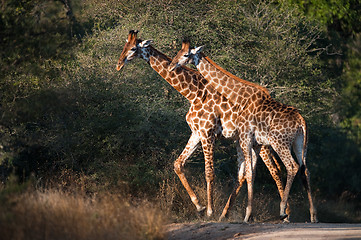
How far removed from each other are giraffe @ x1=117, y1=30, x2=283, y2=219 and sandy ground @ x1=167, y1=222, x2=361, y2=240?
1.77 meters

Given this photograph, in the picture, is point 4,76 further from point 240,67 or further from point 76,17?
point 76,17

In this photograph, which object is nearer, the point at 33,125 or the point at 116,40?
the point at 33,125

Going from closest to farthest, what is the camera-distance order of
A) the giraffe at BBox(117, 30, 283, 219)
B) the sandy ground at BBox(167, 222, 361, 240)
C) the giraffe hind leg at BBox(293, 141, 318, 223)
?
the sandy ground at BBox(167, 222, 361, 240) < the giraffe hind leg at BBox(293, 141, 318, 223) < the giraffe at BBox(117, 30, 283, 219)

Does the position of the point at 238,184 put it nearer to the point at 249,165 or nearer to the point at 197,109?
the point at 249,165

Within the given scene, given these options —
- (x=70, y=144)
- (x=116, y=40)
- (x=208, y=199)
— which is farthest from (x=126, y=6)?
(x=208, y=199)

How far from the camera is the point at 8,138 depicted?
409 inches

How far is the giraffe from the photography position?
11227 millimetres

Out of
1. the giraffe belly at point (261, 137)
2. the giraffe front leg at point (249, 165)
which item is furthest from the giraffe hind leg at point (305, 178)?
the giraffe front leg at point (249, 165)

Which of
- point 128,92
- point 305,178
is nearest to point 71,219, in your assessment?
point 305,178

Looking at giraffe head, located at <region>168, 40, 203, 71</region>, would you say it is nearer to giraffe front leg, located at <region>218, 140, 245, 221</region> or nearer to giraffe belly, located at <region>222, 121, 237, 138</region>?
giraffe belly, located at <region>222, 121, 237, 138</region>

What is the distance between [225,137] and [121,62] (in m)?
2.63

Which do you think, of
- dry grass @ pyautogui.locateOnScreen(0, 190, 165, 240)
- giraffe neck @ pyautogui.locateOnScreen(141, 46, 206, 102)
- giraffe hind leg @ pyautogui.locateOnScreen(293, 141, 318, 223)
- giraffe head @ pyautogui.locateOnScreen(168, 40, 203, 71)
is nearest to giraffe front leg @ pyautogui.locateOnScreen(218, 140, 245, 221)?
giraffe hind leg @ pyautogui.locateOnScreen(293, 141, 318, 223)

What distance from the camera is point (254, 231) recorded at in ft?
28.9

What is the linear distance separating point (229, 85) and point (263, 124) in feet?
3.81
